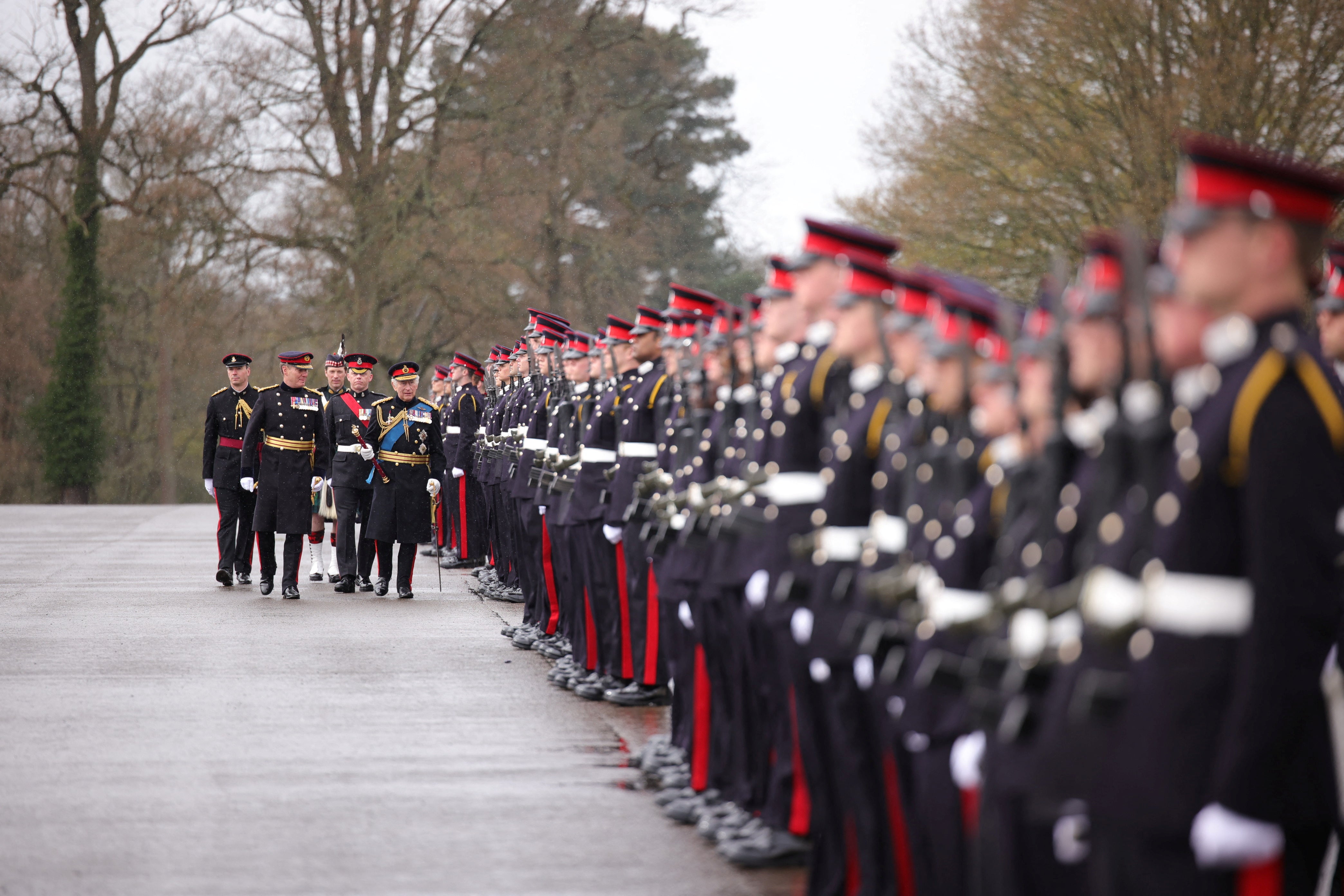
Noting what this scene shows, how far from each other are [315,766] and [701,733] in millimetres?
1924

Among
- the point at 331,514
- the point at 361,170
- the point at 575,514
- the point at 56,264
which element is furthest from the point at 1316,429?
the point at 56,264

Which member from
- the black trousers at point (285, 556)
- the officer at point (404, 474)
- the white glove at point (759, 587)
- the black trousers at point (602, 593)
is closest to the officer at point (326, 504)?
the black trousers at point (285, 556)

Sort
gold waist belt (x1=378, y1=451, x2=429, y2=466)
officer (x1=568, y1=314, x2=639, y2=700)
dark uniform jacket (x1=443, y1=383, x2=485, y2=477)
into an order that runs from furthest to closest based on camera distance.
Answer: dark uniform jacket (x1=443, y1=383, x2=485, y2=477), gold waist belt (x1=378, y1=451, x2=429, y2=466), officer (x1=568, y1=314, x2=639, y2=700)

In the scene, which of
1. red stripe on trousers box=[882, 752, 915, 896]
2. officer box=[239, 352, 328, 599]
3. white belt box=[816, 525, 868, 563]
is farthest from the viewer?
officer box=[239, 352, 328, 599]

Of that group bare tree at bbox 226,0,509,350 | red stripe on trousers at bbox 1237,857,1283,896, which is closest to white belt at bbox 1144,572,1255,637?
red stripe on trousers at bbox 1237,857,1283,896

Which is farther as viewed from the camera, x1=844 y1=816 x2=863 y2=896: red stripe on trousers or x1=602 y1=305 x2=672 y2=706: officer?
x1=602 y1=305 x2=672 y2=706: officer

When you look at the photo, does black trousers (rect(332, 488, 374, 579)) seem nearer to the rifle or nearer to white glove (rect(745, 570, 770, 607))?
the rifle

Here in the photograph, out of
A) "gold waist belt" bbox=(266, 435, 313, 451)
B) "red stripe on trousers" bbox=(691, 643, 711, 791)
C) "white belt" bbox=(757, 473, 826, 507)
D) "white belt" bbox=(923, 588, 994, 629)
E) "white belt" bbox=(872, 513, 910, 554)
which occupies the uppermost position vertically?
"gold waist belt" bbox=(266, 435, 313, 451)

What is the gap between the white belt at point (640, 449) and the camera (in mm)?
8922

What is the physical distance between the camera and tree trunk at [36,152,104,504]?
115 ft

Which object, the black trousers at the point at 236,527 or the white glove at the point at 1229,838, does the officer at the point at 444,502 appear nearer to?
the black trousers at the point at 236,527

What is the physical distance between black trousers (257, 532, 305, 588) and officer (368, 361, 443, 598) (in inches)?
26.7

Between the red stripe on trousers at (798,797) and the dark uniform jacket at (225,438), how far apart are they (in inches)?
430

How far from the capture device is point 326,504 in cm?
1723
